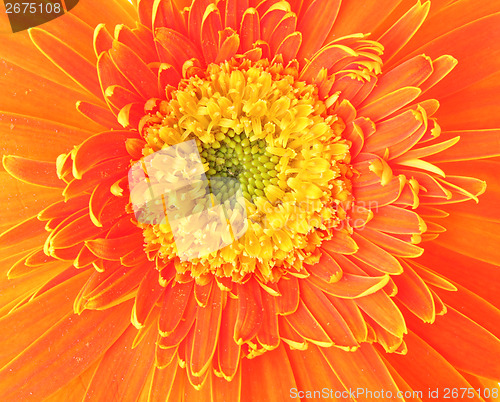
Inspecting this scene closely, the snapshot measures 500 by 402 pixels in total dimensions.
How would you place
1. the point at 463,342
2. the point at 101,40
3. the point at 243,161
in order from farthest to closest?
the point at 243,161, the point at 463,342, the point at 101,40

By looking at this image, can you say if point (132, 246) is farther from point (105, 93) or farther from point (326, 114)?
point (326, 114)

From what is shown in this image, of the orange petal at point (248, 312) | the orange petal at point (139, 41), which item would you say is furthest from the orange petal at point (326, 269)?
the orange petal at point (139, 41)

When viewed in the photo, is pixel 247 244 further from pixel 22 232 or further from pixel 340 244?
pixel 22 232

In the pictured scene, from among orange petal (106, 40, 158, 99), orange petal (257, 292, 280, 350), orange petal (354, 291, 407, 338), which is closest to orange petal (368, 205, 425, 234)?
orange petal (354, 291, 407, 338)

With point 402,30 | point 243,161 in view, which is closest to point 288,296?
point 243,161

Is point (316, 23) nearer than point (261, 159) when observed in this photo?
Yes

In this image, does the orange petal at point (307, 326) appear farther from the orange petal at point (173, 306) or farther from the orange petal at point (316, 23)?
the orange petal at point (316, 23)

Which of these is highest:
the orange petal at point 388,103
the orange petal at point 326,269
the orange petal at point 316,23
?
the orange petal at point 316,23

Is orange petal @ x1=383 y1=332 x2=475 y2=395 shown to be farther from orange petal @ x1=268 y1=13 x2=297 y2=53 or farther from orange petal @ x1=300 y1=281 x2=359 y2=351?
orange petal @ x1=268 y1=13 x2=297 y2=53

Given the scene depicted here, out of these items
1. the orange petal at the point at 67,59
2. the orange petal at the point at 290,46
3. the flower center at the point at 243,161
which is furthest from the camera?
the flower center at the point at 243,161
